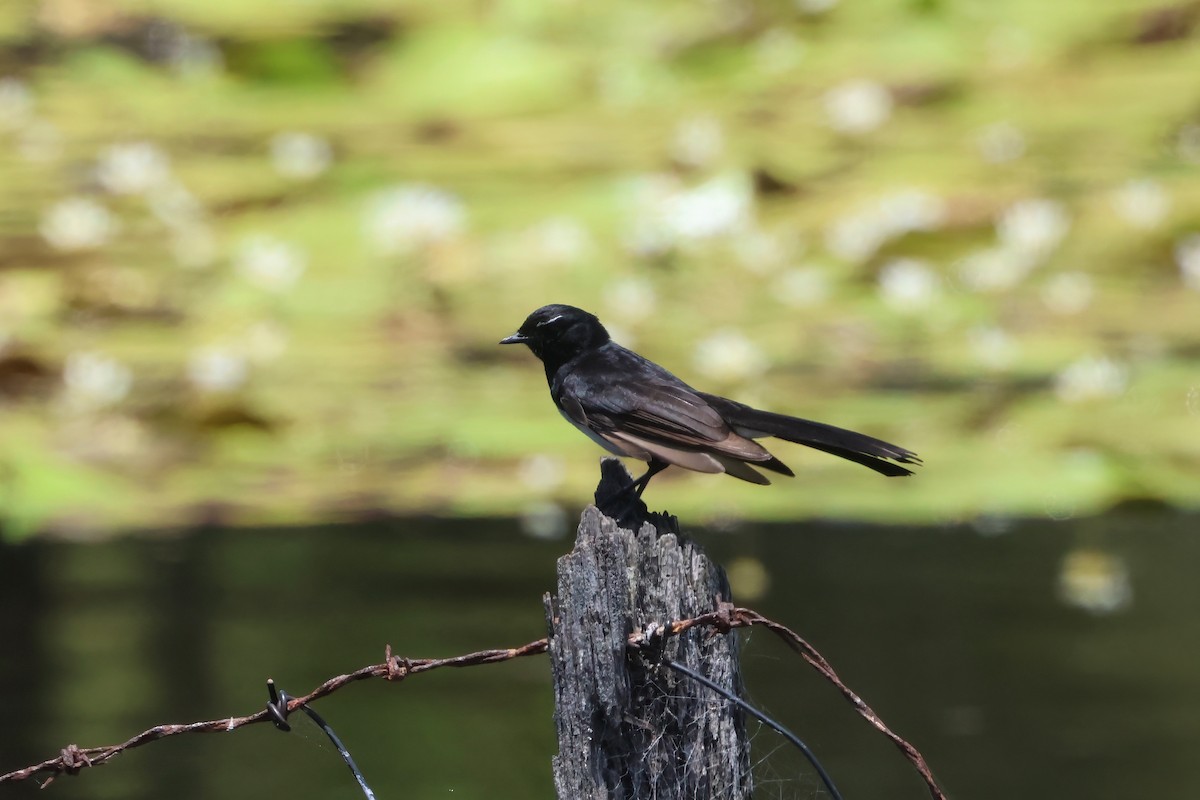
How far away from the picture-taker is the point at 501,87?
23.6ft

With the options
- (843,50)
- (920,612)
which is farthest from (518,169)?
(920,612)

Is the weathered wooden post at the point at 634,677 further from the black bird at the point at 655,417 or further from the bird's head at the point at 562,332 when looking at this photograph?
the bird's head at the point at 562,332

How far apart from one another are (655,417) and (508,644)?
179cm

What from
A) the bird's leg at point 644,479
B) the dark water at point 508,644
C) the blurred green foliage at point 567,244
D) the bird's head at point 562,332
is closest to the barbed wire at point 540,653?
the bird's leg at point 644,479

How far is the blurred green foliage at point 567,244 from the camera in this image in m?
4.89

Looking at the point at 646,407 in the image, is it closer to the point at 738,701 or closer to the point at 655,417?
the point at 655,417

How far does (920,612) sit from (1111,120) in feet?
11.1

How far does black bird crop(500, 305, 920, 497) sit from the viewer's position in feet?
6.68

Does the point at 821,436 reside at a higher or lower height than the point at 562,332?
lower

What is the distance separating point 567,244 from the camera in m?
6.08

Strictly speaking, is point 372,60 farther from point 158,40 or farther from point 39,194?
point 39,194

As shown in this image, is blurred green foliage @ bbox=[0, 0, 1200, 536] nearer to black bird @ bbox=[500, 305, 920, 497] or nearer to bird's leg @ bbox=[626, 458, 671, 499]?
black bird @ bbox=[500, 305, 920, 497]

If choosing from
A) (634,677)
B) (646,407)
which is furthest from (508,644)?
(634,677)

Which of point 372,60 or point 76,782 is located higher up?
point 372,60
